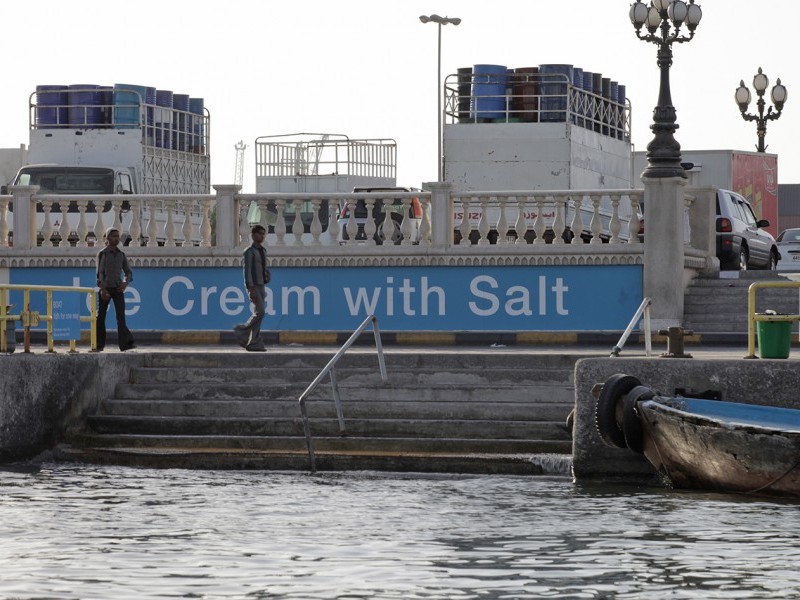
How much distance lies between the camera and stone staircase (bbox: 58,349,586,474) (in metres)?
17.2

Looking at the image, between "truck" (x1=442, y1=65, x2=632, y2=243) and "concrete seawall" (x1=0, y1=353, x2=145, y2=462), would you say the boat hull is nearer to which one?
"concrete seawall" (x1=0, y1=353, x2=145, y2=462)

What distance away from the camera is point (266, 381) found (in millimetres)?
19234

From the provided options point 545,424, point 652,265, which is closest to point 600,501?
point 545,424

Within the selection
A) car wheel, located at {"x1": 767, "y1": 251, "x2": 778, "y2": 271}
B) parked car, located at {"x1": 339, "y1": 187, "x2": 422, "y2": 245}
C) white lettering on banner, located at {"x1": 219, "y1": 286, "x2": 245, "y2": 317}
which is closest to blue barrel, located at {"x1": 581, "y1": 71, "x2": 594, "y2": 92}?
parked car, located at {"x1": 339, "y1": 187, "x2": 422, "y2": 245}

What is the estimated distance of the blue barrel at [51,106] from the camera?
35.8 metres

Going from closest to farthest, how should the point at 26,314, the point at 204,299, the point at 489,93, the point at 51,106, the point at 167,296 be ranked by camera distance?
the point at 26,314 → the point at 204,299 → the point at 167,296 → the point at 489,93 → the point at 51,106

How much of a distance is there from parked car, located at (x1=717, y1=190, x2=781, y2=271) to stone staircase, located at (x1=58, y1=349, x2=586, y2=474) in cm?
1072

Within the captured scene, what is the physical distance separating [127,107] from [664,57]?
12.6 m

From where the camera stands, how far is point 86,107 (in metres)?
35.2

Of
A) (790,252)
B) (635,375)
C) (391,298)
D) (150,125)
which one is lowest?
(635,375)

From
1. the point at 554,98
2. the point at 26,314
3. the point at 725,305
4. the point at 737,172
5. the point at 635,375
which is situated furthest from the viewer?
the point at 737,172

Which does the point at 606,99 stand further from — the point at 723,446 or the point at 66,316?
the point at 723,446

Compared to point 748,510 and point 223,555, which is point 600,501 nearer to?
point 748,510

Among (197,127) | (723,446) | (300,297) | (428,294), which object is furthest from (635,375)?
(197,127)
